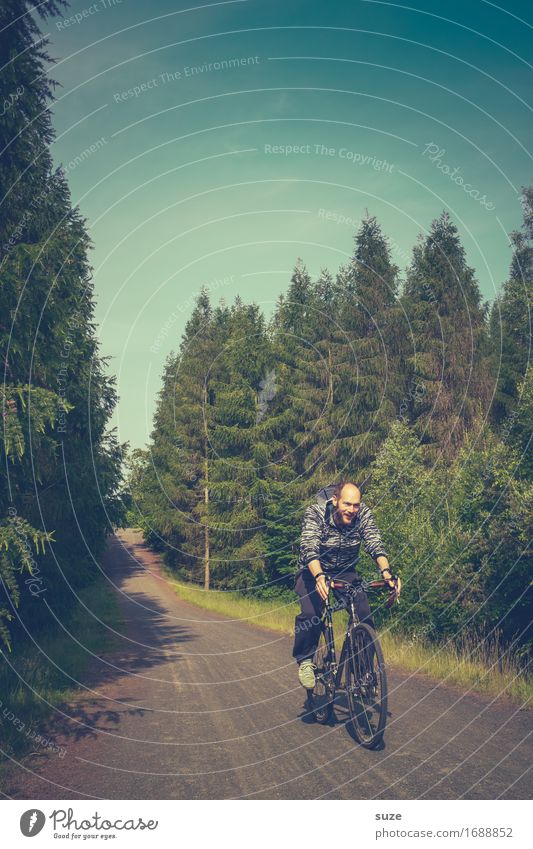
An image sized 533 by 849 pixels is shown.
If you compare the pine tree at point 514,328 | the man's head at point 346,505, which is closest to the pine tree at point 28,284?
the man's head at point 346,505

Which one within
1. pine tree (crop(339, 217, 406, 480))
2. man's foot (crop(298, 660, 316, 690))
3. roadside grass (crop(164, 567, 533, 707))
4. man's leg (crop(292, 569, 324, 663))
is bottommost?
roadside grass (crop(164, 567, 533, 707))

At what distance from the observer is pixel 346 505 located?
19.2ft

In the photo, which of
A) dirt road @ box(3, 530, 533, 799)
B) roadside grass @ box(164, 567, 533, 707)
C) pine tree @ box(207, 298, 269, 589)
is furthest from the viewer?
pine tree @ box(207, 298, 269, 589)

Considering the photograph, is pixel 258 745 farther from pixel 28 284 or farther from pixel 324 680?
pixel 28 284

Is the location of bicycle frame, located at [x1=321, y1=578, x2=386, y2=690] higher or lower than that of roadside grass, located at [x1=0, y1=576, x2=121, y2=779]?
higher

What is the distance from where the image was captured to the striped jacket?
6070 mm

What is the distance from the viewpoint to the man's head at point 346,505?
585 cm

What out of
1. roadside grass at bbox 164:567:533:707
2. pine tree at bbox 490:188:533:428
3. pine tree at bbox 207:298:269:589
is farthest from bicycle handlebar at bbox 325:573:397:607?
pine tree at bbox 207:298:269:589

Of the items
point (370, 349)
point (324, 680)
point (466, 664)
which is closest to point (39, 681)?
point (324, 680)

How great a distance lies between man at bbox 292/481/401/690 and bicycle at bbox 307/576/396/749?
0.12 meters

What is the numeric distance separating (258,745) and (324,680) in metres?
0.96

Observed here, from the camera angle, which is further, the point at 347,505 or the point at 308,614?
the point at 308,614

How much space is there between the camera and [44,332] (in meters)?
8.52

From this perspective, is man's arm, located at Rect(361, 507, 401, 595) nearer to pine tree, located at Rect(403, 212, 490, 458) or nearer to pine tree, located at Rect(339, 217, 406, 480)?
pine tree, located at Rect(339, 217, 406, 480)
